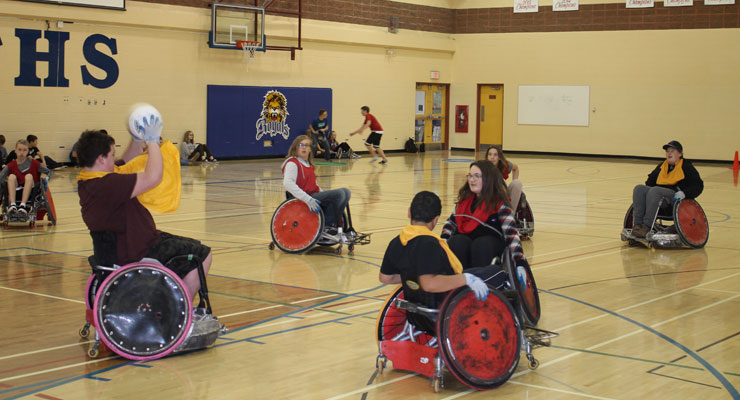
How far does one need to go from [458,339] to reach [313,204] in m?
4.75

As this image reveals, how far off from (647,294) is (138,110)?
477 centimetres

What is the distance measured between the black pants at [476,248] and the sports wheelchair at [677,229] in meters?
4.62

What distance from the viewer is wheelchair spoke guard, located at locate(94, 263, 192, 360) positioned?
205 inches

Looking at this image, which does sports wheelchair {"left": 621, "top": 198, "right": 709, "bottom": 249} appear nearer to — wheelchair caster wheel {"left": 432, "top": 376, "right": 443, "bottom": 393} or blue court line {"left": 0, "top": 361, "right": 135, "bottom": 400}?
wheelchair caster wheel {"left": 432, "top": 376, "right": 443, "bottom": 393}

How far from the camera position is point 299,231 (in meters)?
9.52

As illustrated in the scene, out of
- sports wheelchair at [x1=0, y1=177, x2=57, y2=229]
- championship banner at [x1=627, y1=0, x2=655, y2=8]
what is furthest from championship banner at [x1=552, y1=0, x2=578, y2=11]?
sports wheelchair at [x1=0, y1=177, x2=57, y2=229]

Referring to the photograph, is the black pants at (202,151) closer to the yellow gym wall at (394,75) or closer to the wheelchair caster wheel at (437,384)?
the yellow gym wall at (394,75)

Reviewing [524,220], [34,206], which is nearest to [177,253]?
[524,220]

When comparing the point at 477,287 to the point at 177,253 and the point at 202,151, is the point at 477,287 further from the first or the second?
the point at 202,151

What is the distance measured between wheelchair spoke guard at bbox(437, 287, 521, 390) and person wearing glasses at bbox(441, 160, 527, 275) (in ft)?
4.19

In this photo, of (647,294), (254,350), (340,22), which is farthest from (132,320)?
(340,22)

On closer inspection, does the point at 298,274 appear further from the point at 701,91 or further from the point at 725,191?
the point at 701,91

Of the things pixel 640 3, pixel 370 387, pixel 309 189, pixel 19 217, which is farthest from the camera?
pixel 640 3

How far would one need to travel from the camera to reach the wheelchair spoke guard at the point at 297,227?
31.0ft
